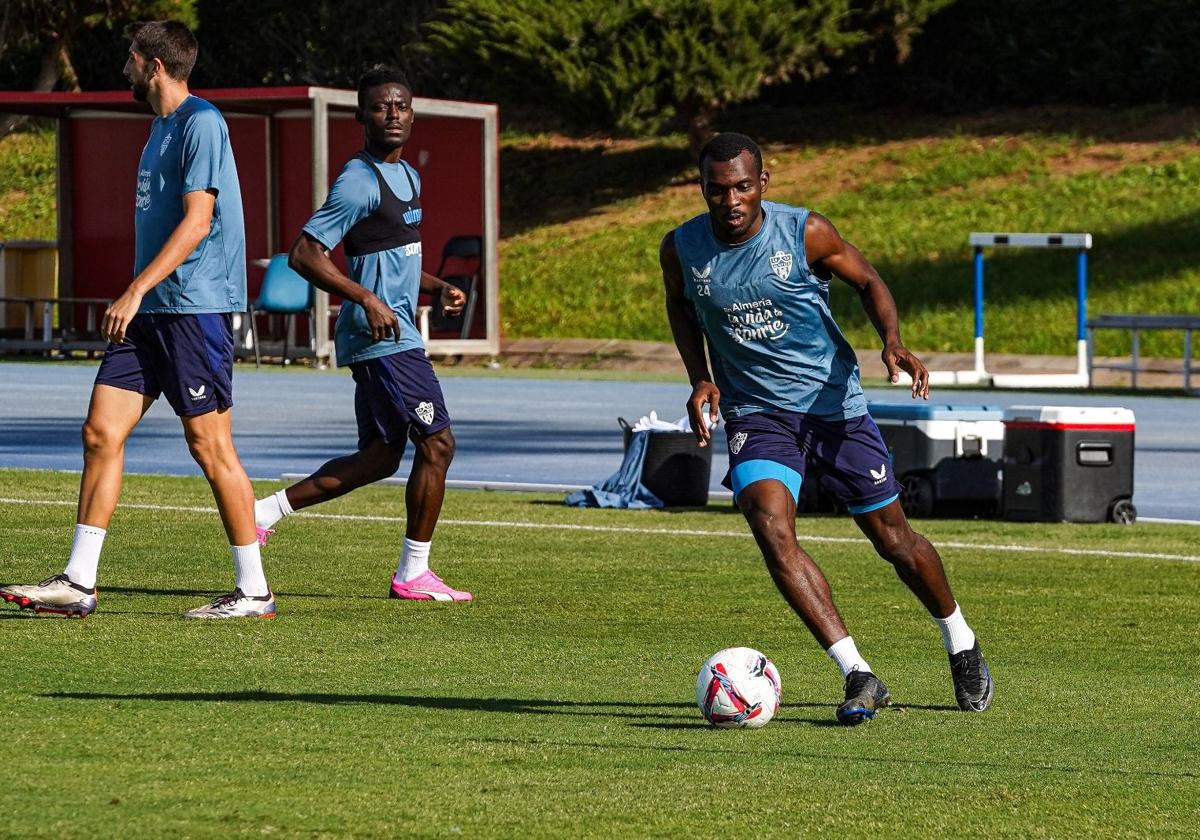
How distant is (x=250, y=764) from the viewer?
6062mm

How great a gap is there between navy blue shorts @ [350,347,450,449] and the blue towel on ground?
4.62m

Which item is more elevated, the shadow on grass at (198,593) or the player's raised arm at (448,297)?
the player's raised arm at (448,297)

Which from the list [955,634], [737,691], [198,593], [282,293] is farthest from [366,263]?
[282,293]

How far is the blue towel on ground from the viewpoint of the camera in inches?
575

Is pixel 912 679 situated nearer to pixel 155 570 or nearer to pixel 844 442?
pixel 844 442

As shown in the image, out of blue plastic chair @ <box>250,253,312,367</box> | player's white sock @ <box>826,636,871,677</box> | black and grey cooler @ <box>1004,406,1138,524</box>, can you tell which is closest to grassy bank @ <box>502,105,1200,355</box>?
blue plastic chair @ <box>250,253,312,367</box>

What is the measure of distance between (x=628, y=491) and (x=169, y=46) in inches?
251

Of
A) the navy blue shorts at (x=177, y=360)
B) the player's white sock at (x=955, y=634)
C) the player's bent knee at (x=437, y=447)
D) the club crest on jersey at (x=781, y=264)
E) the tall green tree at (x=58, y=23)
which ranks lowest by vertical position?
the player's white sock at (x=955, y=634)

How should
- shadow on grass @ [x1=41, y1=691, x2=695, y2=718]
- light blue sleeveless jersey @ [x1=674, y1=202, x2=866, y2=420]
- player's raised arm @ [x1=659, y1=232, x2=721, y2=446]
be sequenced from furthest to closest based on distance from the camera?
light blue sleeveless jersey @ [x1=674, y1=202, x2=866, y2=420], player's raised arm @ [x1=659, y1=232, x2=721, y2=446], shadow on grass @ [x1=41, y1=691, x2=695, y2=718]

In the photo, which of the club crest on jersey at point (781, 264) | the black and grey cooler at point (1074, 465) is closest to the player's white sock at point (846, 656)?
the club crest on jersey at point (781, 264)

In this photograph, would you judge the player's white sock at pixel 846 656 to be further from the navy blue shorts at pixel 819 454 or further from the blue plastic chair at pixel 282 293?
the blue plastic chair at pixel 282 293

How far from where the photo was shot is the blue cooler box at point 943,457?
14.5 meters

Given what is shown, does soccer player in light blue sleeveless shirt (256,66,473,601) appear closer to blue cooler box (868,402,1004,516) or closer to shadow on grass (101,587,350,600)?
shadow on grass (101,587,350,600)

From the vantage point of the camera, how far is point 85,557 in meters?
8.95
